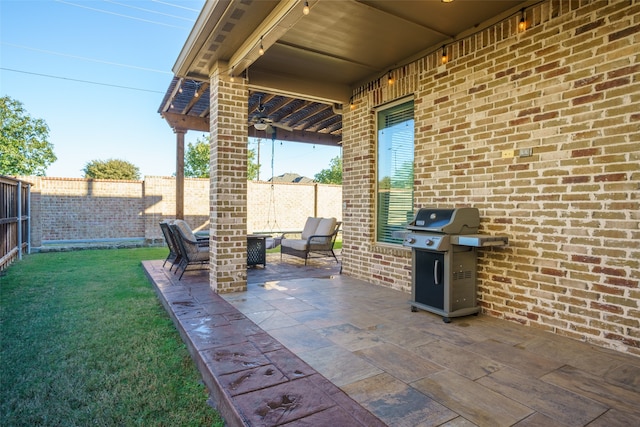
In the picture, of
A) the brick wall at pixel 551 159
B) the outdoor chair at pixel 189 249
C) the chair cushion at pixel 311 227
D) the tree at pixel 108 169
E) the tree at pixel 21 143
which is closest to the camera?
the brick wall at pixel 551 159

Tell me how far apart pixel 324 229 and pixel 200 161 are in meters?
17.9

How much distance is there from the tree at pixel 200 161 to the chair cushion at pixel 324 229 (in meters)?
15.8

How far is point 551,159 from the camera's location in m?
2.98

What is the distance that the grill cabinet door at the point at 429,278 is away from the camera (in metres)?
3.30

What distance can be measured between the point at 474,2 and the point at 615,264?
8.58ft

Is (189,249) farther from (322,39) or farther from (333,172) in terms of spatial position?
(333,172)

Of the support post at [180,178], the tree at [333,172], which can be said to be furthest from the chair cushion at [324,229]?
the tree at [333,172]

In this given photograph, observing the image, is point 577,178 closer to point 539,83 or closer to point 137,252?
point 539,83

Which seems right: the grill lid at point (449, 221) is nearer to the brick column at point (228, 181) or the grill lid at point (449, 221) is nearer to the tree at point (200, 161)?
the brick column at point (228, 181)

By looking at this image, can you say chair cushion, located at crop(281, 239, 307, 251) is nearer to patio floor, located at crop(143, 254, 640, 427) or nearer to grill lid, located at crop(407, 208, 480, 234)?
patio floor, located at crop(143, 254, 640, 427)

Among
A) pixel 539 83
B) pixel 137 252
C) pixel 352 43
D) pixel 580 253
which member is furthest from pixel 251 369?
pixel 137 252

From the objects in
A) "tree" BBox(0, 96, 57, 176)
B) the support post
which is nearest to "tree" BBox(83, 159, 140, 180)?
"tree" BBox(0, 96, 57, 176)

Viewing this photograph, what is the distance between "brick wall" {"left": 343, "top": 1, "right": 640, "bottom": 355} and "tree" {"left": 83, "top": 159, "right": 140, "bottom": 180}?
115 ft

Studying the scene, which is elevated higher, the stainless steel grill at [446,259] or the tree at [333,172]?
the tree at [333,172]
